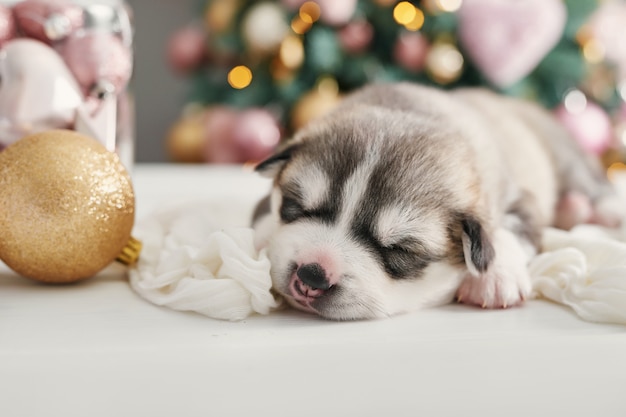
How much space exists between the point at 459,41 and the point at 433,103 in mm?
1801

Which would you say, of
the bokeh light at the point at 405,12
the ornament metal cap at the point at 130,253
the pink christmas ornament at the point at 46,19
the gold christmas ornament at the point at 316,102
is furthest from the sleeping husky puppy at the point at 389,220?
the bokeh light at the point at 405,12

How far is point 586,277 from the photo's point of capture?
4.55 feet

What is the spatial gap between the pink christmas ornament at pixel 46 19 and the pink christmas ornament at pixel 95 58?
0.03 metres

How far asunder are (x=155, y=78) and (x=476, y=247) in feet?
12.5

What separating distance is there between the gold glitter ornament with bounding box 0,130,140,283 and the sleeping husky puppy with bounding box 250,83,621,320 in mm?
318

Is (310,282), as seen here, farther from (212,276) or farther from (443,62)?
(443,62)

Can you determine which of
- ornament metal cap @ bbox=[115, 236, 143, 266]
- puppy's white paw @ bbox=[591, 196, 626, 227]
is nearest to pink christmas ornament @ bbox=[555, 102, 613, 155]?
puppy's white paw @ bbox=[591, 196, 626, 227]

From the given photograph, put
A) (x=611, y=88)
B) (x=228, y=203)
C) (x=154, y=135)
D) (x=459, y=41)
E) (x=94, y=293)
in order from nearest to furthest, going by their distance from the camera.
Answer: (x=94, y=293)
(x=228, y=203)
(x=459, y=41)
(x=611, y=88)
(x=154, y=135)

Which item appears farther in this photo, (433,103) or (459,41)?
(459,41)

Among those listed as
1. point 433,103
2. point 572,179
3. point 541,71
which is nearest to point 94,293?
point 433,103

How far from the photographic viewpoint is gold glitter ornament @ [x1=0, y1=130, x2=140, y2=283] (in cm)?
128

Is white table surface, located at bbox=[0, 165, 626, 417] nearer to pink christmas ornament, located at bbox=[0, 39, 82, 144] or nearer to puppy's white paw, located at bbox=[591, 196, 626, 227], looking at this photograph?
pink christmas ornament, located at bbox=[0, 39, 82, 144]

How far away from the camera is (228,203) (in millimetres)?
1999

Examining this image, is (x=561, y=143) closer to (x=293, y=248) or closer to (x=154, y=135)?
(x=293, y=248)
